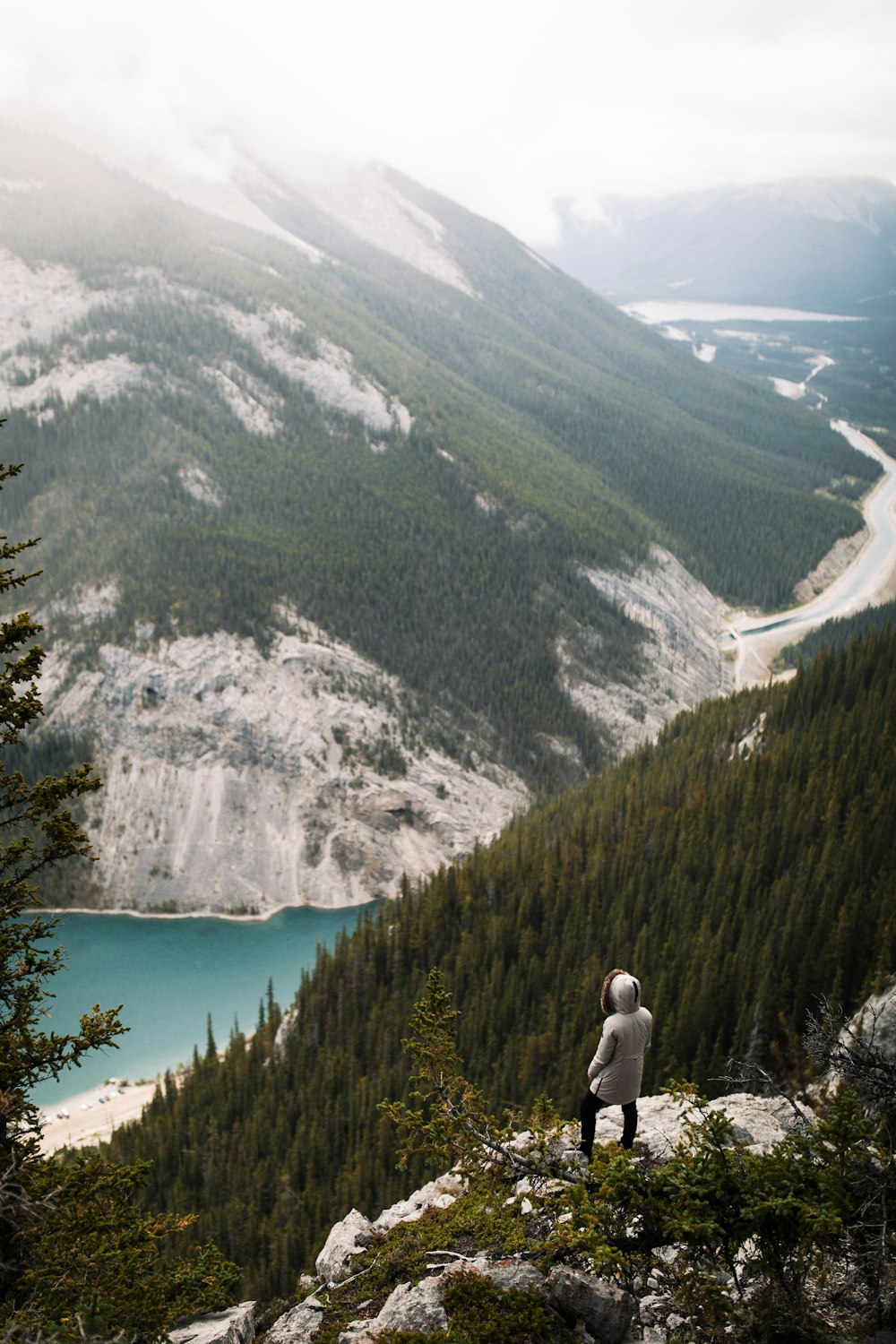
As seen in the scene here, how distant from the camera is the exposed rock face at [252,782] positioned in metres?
119

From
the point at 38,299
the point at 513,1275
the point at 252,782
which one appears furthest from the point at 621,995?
the point at 38,299

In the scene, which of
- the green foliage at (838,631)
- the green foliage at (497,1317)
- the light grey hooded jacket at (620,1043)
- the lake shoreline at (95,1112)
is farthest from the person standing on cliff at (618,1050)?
the green foliage at (838,631)

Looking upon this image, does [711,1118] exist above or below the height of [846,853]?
Answer: above

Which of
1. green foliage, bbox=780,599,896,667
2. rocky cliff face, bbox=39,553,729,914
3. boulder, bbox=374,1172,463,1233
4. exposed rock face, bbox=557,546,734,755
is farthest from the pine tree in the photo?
green foliage, bbox=780,599,896,667

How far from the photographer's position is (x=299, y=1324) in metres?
16.7

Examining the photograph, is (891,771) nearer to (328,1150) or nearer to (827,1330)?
(328,1150)

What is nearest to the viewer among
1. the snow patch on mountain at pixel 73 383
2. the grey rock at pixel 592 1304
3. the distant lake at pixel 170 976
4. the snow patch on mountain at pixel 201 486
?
the grey rock at pixel 592 1304

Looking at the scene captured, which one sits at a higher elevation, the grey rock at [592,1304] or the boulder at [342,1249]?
the grey rock at [592,1304]

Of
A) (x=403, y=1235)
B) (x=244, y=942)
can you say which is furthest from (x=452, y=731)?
(x=403, y=1235)

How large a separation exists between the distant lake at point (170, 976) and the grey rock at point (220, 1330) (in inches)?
2914

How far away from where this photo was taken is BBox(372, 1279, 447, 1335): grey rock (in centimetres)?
1379

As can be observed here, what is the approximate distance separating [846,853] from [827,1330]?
156ft

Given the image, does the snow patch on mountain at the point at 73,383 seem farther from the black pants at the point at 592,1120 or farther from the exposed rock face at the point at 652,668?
the black pants at the point at 592,1120

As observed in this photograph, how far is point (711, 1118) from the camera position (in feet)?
43.1
